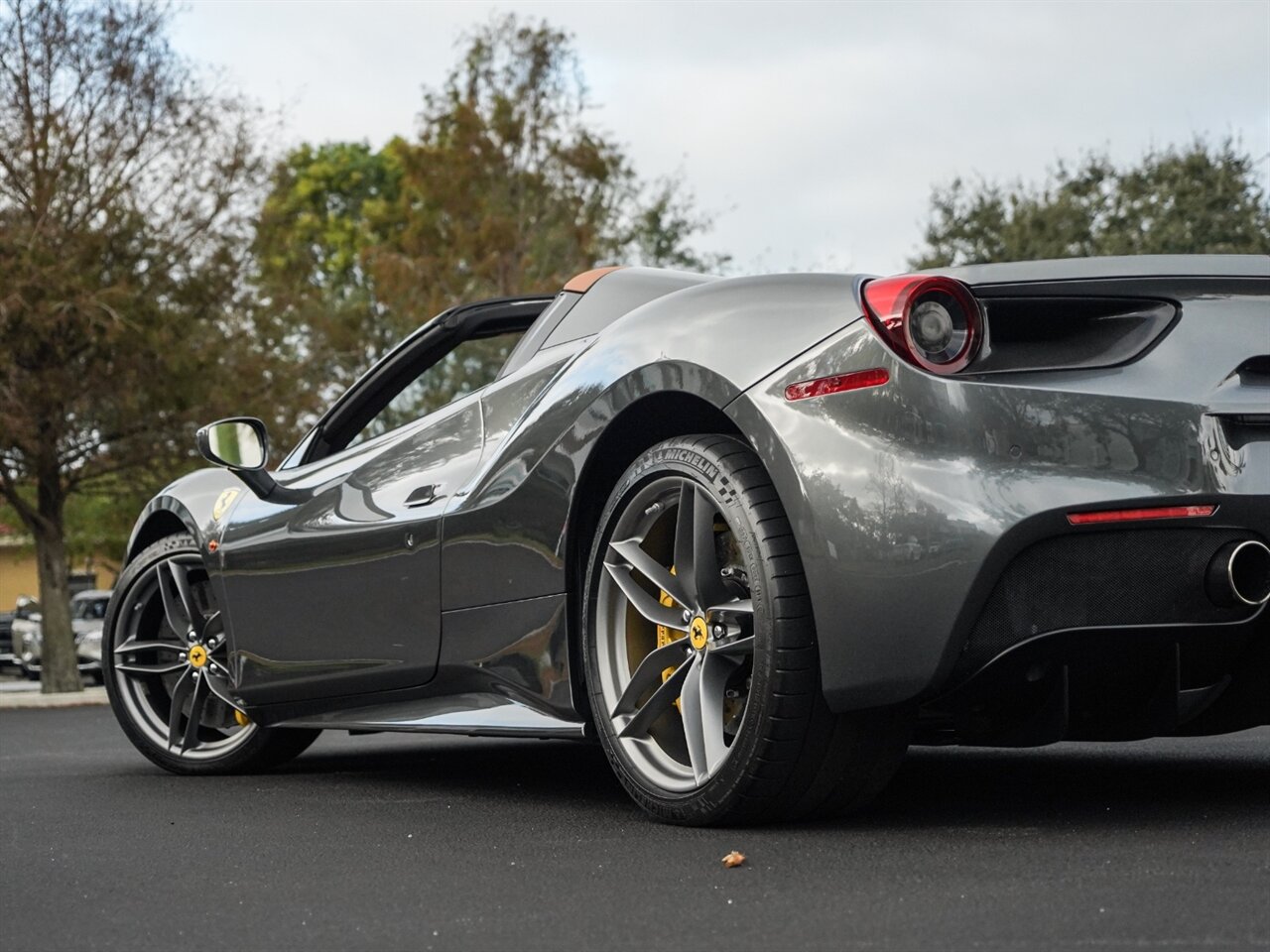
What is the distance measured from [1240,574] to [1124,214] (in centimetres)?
3315

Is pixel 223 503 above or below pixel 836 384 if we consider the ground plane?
below

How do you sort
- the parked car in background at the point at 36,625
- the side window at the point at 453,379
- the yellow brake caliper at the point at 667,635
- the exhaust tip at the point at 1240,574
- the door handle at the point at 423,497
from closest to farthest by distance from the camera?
the exhaust tip at the point at 1240,574 < the yellow brake caliper at the point at 667,635 < the door handle at the point at 423,497 < the side window at the point at 453,379 < the parked car in background at the point at 36,625

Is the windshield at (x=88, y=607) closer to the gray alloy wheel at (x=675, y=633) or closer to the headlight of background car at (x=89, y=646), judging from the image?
the headlight of background car at (x=89, y=646)

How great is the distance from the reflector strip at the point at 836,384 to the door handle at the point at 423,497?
1355 millimetres

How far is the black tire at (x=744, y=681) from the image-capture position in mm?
3352

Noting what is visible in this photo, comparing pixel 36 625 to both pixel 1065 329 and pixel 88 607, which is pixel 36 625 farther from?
pixel 1065 329

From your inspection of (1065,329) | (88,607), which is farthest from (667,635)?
(88,607)

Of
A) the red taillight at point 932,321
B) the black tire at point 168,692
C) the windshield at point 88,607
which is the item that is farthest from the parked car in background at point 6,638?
the red taillight at point 932,321

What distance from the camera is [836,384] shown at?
3.33 m

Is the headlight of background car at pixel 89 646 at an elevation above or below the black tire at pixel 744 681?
below

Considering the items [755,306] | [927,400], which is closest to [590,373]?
[755,306]

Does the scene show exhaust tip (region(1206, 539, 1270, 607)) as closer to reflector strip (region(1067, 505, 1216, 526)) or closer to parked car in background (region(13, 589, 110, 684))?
reflector strip (region(1067, 505, 1216, 526))

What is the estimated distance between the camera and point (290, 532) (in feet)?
17.0

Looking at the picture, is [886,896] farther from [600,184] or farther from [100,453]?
[600,184]
